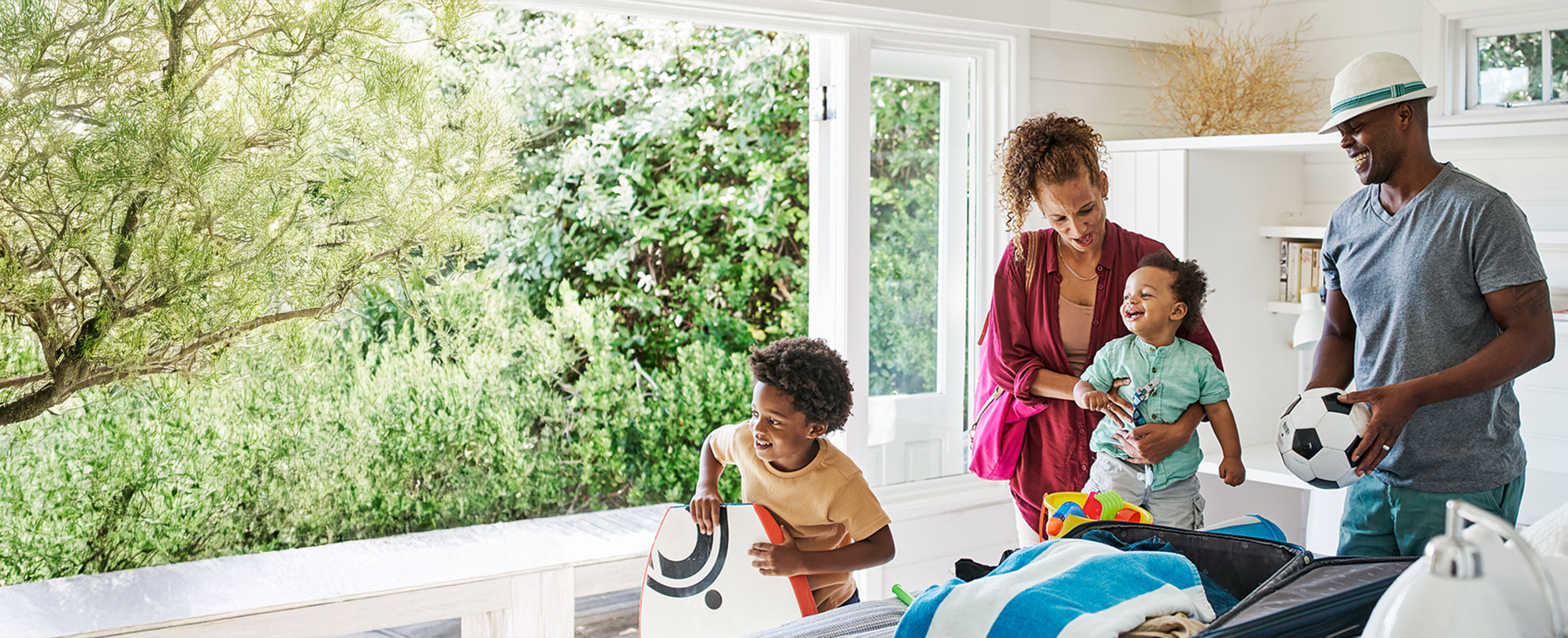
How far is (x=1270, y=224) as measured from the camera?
3.38m

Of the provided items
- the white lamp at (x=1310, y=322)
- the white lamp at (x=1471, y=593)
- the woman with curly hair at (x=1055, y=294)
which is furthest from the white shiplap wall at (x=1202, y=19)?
the white lamp at (x=1471, y=593)

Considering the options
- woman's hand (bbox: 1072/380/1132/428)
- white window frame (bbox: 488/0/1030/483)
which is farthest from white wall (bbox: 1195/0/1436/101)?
woman's hand (bbox: 1072/380/1132/428)

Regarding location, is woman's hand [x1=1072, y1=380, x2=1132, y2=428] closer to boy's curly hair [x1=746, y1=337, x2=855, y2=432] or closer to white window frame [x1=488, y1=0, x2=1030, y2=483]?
boy's curly hair [x1=746, y1=337, x2=855, y2=432]

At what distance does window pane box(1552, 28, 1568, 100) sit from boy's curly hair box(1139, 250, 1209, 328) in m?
1.64

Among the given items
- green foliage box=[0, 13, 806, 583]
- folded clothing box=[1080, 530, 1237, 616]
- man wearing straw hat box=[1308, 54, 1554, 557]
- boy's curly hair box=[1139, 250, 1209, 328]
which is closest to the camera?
folded clothing box=[1080, 530, 1237, 616]

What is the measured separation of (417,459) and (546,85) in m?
1.86

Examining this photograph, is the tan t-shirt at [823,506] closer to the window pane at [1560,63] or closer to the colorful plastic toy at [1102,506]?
Result: the colorful plastic toy at [1102,506]

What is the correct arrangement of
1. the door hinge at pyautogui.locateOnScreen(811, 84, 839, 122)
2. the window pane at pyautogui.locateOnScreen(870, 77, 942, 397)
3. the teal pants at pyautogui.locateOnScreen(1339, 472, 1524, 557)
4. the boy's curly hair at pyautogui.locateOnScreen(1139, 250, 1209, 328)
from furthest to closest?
the window pane at pyautogui.locateOnScreen(870, 77, 942, 397), the door hinge at pyautogui.locateOnScreen(811, 84, 839, 122), the boy's curly hair at pyautogui.locateOnScreen(1139, 250, 1209, 328), the teal pants at pyautogui.locateOnScreen(1339, 472, 1524, 557)

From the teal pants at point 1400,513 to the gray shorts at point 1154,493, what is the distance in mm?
267

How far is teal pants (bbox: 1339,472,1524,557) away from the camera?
1.86 metres

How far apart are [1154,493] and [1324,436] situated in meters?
0.32

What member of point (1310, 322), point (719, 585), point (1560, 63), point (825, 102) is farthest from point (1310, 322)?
point (719, 585)

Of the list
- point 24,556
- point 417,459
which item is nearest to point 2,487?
point 24,556

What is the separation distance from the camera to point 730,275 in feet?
17.8
